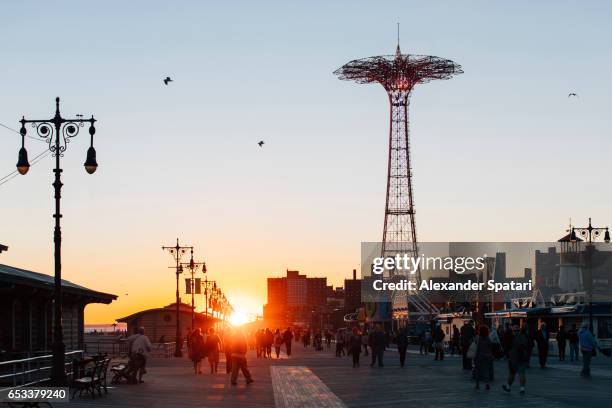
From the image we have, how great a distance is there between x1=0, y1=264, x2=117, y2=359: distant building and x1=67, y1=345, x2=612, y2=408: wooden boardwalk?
400cm

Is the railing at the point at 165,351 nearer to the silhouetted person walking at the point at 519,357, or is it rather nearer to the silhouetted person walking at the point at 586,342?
the silhouetted person walking at the point at 586,342

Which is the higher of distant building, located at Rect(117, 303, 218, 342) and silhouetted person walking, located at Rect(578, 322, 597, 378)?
silhouetted person walking, located at Rect(578, 322, 597, 378)

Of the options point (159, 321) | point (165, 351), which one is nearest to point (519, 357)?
point (165, 351)

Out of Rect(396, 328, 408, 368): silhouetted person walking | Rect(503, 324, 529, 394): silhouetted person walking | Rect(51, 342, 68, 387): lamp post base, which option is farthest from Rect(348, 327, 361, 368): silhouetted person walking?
Rect(51, 342, 68, 387): lamp post base

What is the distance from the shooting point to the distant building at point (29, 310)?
32188 mm

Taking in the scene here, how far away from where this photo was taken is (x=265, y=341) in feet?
200

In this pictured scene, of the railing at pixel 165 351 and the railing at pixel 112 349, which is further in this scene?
the railing at pixel 165 351

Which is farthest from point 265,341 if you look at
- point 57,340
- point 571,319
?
point 57,340

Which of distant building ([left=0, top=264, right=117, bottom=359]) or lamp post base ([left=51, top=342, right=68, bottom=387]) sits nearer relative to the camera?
lamp post base ([left=51, top=342, right=68, bottom=387])

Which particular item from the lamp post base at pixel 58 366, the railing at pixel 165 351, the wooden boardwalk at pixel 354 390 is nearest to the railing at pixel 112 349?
the railing at pixel 165 351

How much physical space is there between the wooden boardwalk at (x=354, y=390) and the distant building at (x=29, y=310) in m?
4.00

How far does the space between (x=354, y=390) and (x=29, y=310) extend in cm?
1333

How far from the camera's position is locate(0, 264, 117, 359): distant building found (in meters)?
32.2

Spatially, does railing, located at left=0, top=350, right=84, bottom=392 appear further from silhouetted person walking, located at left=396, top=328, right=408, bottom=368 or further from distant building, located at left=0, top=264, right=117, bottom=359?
silhouetted person walking, located at left=396, top=328, right=408, bottom=368
